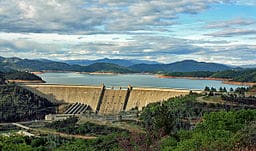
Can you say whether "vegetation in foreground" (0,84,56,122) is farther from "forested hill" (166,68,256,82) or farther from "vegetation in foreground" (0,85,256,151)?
"forested hill" (166,68,256,82)

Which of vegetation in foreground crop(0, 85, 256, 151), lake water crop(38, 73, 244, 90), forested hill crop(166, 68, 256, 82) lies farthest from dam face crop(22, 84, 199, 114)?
forested hill crop(166, 68, 256, 82)

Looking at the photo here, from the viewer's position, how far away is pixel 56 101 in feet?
232

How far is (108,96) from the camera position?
65375 millimetres

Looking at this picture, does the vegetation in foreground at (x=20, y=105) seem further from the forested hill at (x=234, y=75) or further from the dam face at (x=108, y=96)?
the forested hill at (x=234, y=75)

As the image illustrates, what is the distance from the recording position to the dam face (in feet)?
203

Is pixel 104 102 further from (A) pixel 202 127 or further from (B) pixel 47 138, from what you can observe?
(A) pixel 202 127

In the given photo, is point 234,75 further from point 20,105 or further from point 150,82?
point 20,105

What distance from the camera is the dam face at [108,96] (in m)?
62.0

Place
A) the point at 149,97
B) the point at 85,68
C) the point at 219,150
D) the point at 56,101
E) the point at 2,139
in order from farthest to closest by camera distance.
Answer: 1. the point at 85,68
2. the point at 56,101
3. the point at 149,97
4. the point at 2,139
5. the point at 219,150

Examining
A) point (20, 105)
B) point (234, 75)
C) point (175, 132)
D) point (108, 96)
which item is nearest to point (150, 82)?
point (234, 75)

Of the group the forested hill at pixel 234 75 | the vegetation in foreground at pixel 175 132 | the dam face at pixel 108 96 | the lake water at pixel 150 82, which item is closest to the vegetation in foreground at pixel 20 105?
the dam face at pixel 108 96

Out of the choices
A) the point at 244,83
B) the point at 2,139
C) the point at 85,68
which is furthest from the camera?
the point at 85,68

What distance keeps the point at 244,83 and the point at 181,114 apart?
53137 mm

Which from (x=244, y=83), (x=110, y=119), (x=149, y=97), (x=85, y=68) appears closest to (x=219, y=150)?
(x=110, y=119)
